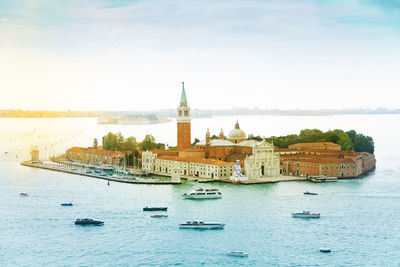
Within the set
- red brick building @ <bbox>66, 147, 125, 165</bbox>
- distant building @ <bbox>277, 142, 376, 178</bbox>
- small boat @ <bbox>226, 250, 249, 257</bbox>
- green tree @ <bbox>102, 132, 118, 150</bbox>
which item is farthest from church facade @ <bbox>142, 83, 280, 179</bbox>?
small boat @ <bbox>226, 250, 249, 257</bbox>

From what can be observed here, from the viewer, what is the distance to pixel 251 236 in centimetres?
1934

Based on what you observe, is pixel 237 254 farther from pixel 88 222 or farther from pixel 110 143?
pixel 110 143

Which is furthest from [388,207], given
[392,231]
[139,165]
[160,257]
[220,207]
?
[139,165]

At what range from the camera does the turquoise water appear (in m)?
17.2

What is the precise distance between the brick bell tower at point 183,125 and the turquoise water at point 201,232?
10.1 m

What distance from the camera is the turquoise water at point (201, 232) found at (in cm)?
1717

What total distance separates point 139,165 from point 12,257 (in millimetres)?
23128

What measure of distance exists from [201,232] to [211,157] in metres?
18.3

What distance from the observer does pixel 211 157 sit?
125 ft

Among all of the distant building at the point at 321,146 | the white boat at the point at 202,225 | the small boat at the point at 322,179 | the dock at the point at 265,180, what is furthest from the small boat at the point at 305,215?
the distant building at the point at 321,146

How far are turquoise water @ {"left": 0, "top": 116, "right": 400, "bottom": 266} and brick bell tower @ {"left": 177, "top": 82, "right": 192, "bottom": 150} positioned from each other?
10091 millimetres

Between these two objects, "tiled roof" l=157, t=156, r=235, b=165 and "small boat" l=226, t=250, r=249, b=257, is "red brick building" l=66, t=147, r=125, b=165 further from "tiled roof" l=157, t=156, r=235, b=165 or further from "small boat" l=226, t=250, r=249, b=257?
"small boat" l=226, t=250, r=249, b=257

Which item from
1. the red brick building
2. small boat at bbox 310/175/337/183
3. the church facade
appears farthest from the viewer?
the red brick building

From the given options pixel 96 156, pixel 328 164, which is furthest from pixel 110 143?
pixel 328 164
